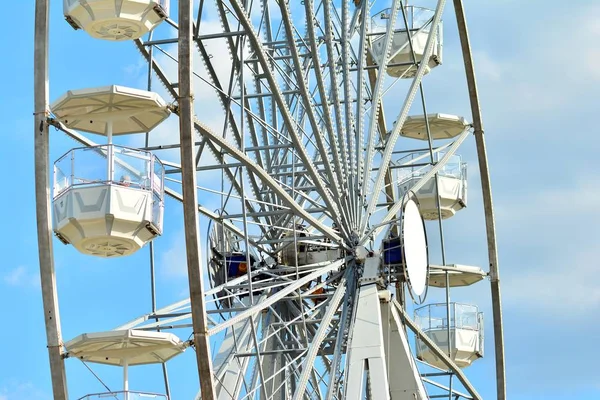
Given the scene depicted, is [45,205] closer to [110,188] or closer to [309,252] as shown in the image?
[110,188]

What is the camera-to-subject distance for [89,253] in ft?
63.4

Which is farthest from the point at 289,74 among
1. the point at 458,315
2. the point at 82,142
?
the point at 82,142

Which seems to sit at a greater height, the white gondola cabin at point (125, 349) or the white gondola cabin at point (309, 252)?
the white gondola cabin at point (309, 252)

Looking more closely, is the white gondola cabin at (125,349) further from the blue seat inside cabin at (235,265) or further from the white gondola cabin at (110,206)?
the blue seat inside cabin at (235,265)

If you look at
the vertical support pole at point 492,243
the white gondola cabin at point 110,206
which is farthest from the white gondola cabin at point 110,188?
the vertical support pole at point 492,243

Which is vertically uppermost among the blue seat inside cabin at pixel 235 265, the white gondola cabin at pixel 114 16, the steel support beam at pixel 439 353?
the white gondola cabin at pixel 114 16

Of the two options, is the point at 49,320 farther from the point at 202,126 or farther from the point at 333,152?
the point at 333,152

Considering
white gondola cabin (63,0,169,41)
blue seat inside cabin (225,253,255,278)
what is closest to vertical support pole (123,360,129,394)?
white gondola cabin (63,0,169,41)

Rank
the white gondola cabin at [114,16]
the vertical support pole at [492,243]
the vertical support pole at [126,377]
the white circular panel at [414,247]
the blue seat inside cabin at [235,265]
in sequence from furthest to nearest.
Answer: the vertical support pole at [492,243], the blue seat inside cabin at [235,265], the white circular panel at [414,247], the white gondola cabin at [114,16], the vertical support pole at [126,377]

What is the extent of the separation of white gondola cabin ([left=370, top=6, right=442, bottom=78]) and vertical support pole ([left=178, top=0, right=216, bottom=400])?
41.4 feet

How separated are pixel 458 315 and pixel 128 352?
1209 centimetres

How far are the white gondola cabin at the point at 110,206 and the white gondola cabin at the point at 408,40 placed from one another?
12153mm

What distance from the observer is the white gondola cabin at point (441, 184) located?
30.0 meters

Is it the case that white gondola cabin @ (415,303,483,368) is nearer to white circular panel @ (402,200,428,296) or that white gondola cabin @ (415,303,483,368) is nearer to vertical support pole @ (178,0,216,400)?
white circular panel @ (402,200,428,296)
